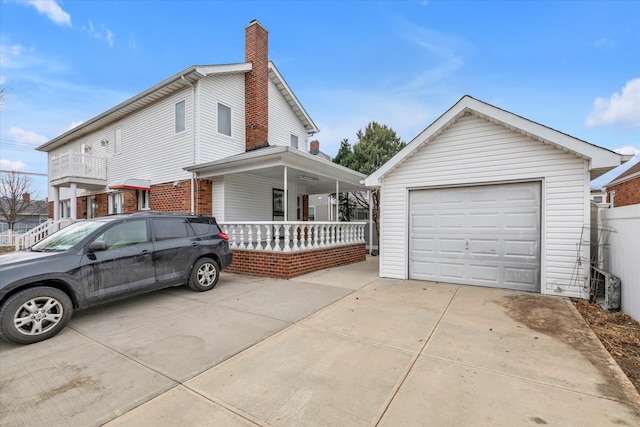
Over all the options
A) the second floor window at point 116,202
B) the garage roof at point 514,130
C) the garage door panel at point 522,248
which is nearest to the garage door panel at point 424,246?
the garage door panel at point 522,248

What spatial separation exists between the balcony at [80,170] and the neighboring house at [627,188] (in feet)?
88.8

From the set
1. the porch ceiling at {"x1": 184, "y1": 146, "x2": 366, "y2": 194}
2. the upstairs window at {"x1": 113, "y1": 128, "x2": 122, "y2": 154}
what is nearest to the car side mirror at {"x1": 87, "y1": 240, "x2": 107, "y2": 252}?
the porch ceiling at {"x1": 184, "y1": 146, "x2": 366, "y2": 194}

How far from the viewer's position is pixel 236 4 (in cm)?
1130

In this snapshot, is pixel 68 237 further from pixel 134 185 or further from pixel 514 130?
pixel 514 130

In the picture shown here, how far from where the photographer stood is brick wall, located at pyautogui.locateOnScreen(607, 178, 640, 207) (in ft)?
48.4

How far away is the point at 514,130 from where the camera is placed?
6051 millimetres

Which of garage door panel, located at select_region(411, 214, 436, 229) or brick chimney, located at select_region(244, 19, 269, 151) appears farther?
brick chimney, located at select_region(244, 19, 269, 151)

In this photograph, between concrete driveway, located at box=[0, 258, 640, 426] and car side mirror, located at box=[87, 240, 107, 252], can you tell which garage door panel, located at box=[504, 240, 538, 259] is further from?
car side mirror, located at box=[87, 240, 107, 252]

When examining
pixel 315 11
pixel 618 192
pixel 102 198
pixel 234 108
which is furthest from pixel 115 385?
pixel 618 192

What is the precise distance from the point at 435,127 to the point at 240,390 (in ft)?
21.6

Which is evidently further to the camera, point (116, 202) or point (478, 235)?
point (116, 202)

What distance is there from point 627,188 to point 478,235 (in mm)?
16969

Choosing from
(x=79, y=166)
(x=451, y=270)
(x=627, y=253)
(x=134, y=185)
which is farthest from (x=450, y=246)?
(x=79, y=166)

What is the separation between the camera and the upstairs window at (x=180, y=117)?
10375 mm
